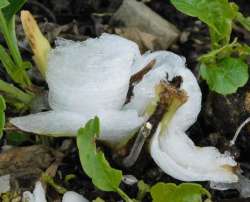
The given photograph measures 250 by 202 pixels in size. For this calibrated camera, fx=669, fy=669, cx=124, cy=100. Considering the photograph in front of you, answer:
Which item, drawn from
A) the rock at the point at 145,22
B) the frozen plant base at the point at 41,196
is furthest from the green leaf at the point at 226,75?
the frozen plant base at the point at 41,196

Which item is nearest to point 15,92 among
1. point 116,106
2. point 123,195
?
point 116,106

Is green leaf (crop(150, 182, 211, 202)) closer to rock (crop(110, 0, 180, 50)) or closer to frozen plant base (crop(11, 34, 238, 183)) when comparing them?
frozen plant base (crop(11, 34, 238, 183))

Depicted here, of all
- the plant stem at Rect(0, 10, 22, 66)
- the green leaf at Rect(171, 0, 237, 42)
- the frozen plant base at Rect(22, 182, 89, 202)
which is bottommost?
the frozen plant base at Rect(22, 182, 89, 202)

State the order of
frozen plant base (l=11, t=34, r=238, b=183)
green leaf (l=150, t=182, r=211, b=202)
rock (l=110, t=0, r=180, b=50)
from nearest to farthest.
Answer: green leaf (l=150, t=182, r=211, b=202) → frozen plant base (l=11, t=34, r=238, b=183) → rock (l=110, t=0, r=180, b=50)

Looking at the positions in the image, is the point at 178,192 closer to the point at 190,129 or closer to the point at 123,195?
the point at 123,195

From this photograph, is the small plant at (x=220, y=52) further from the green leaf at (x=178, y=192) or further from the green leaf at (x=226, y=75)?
the green leaf at (x=178, y=192)

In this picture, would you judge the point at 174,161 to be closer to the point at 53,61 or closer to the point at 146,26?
the point at 53,61

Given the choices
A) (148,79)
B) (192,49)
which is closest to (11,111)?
(148,79)

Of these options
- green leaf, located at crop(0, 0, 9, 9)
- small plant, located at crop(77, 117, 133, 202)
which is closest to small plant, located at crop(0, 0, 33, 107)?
green leaf, located at crop(0, 0, 9, 9)
